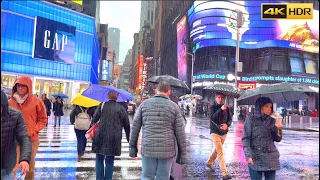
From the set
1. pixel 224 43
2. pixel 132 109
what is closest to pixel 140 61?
pixel 224 43

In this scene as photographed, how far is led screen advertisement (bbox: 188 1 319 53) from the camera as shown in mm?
57500

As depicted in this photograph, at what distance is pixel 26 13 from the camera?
49.8m

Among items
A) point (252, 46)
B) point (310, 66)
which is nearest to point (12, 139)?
point (252, 46)

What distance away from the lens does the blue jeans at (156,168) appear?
14.2 ft

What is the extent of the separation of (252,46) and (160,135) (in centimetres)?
5848

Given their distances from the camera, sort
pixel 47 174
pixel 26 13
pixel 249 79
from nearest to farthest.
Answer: pixel 47 174, pixel 26 13, pixel 249 79

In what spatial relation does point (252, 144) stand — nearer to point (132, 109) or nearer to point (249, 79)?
point (132, 109)

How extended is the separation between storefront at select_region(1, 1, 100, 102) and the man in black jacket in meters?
46.4

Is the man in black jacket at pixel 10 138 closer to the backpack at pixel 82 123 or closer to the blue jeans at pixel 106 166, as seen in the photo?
the blue jeans at pixel 106 166

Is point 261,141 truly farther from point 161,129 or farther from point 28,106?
point 28,106

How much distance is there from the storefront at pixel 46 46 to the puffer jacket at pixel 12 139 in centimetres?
4636

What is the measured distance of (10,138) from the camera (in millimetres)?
2979

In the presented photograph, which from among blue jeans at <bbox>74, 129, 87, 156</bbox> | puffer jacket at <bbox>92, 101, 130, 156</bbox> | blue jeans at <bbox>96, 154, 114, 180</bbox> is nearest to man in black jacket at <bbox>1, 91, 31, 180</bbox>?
puffer jacket at <bbox>92, 101, 130, 156</bbox>

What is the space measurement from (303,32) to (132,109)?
43.4 metres
